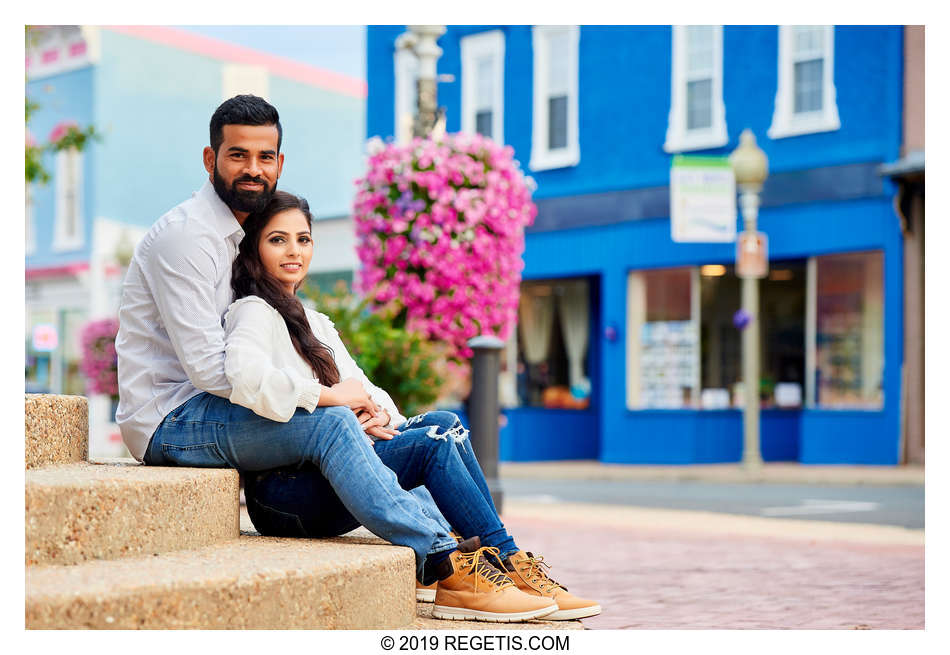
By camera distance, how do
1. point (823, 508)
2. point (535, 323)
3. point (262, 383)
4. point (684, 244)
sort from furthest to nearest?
point (535, 323), point (684, 244), point (823, 508), point (262, 383)

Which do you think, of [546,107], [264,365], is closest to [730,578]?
[264,365]

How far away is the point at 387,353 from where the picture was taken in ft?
26.3

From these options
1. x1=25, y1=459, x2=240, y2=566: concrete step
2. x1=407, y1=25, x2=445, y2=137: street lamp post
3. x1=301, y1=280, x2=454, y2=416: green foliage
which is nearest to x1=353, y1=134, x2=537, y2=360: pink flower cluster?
x1=407, y1=25, x2=445, y2=137: street lamp post

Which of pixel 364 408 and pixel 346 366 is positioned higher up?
pixel 346 366

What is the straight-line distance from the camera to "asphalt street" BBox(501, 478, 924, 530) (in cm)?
1019

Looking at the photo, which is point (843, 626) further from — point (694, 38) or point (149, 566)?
point (694, 38)

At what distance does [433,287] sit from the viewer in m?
8.86

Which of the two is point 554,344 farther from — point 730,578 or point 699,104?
point 730,578

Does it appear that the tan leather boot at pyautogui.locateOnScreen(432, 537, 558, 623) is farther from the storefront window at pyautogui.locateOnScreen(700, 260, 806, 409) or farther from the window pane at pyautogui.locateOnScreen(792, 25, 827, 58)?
the window pane at pyautogui.locateOnScreen(792, 25, 827, 58)

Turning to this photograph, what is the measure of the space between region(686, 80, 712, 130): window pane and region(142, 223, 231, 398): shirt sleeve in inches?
536

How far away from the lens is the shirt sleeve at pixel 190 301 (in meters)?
3.65

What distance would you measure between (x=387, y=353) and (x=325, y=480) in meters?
4.15

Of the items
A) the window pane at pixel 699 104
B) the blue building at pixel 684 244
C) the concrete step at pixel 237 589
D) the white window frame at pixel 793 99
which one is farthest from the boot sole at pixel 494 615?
the window pane at pixel 699 104
